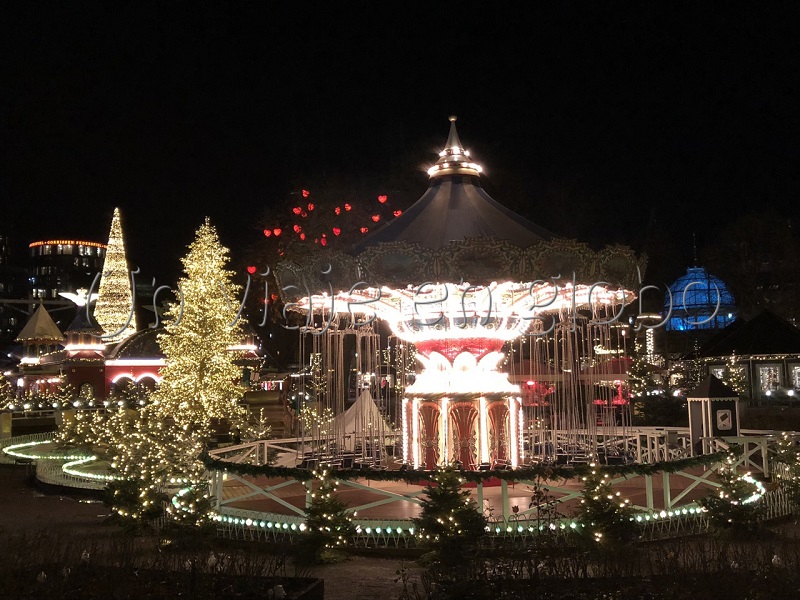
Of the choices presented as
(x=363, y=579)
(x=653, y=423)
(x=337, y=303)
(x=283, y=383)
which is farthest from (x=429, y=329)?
(x=283, y=383)

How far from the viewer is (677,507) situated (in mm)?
11148

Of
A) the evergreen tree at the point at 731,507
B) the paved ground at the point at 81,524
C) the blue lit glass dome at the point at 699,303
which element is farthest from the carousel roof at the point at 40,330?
the evergreen tree at the point at 731,507

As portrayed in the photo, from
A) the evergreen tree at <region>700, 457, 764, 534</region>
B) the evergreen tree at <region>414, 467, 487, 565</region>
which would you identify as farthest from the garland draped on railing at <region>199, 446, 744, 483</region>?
the evergreen tree at <region>414, 467, 487, 565</region>

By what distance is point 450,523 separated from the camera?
8.98m

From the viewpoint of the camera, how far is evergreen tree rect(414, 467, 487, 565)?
8.72 meters

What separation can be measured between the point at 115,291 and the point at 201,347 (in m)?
14.8

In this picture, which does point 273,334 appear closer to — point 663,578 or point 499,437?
point 499,437

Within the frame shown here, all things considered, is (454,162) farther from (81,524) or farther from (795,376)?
(795,376)

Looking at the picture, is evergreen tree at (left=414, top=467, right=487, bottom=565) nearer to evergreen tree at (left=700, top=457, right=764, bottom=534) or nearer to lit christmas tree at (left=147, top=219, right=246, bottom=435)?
evergreen tree at (left=700, top=457, right=764, bottom=534)

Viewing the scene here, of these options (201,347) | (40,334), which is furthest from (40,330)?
(201,347)

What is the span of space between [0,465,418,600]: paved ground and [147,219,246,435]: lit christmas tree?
904 cm

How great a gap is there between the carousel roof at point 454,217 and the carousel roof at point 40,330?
40.2 metres

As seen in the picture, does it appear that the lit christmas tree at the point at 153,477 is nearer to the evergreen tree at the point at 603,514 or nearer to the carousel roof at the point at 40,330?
the evergreen tree at the point at 603,514

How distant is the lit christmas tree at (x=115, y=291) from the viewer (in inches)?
1617
